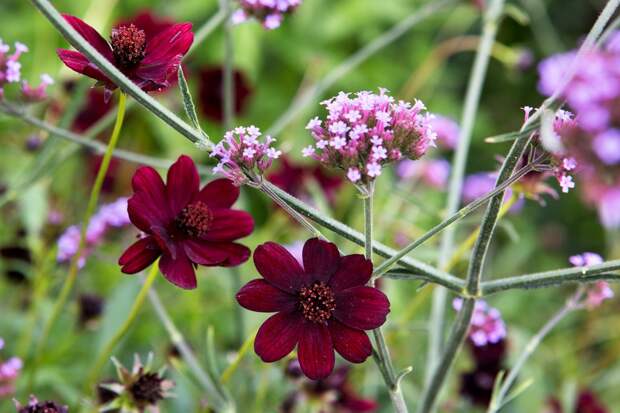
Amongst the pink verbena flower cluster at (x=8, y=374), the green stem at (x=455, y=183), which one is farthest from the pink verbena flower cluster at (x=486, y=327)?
the pink verbena flower cluster at (x=8, y=374)

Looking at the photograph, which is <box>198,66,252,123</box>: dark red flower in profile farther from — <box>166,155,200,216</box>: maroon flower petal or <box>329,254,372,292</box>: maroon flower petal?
<box>329,254,372,292</box>: maroon flower petal

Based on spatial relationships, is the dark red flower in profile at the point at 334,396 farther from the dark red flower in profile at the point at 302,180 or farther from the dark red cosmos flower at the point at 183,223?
the dark red flower in profile at the point at 302,180

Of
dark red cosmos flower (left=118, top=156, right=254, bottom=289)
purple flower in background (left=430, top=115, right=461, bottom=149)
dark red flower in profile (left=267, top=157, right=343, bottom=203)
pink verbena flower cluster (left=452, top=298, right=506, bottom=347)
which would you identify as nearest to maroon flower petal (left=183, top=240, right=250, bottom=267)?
dark red cosmos flower (left=118, top=156, right=254, bottom=289)

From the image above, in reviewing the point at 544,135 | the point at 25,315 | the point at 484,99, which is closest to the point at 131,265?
the point at 544,135

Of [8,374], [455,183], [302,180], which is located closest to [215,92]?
[302,180]

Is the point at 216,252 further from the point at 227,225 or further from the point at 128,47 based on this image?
the point at 128,47

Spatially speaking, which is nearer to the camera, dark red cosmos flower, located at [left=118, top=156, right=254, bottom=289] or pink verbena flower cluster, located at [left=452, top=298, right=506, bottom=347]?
dark red cosmos flower, located at [left=118, top=156, right=254, bottom=289]

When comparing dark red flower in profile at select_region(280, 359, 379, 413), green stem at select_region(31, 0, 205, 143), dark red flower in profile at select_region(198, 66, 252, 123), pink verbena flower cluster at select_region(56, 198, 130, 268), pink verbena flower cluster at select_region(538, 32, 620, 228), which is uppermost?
dark red flower in profile at select_region(198, 66, 252, 123)
